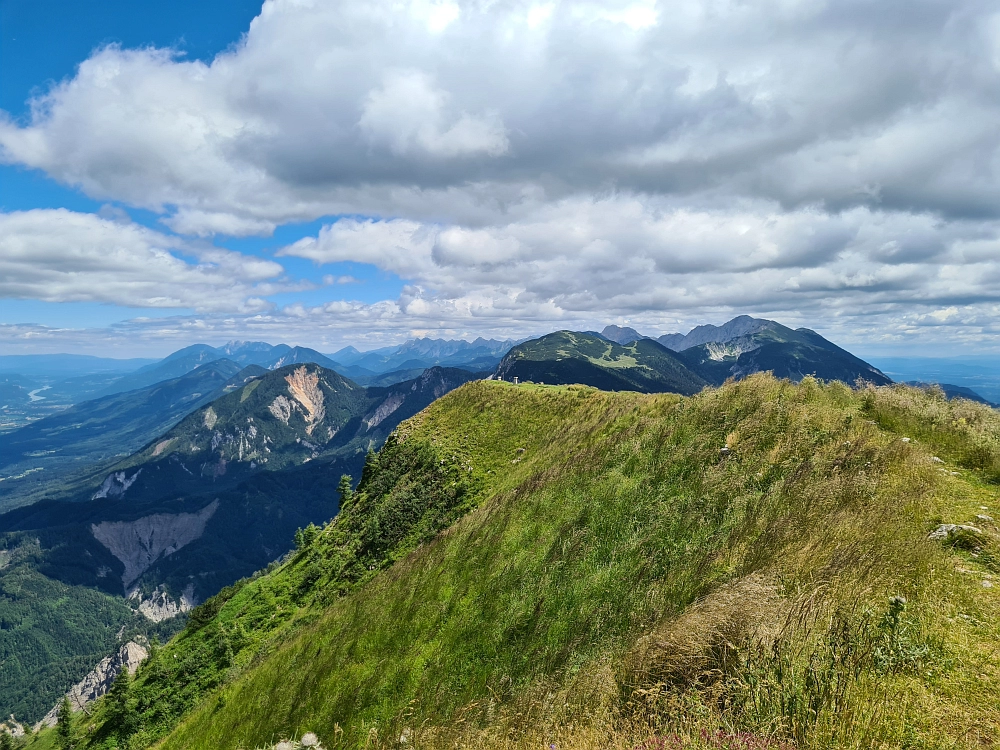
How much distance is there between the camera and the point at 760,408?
1609 cm

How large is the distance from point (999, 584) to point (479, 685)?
33.7ft

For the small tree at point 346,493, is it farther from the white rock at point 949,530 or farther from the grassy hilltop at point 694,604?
the white rock at point 949,530

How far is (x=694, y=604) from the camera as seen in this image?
330 inches

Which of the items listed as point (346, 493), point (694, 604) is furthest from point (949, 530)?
point (346, 493)

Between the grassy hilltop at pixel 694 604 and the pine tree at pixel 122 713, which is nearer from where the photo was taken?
the grassy hilltop at pixel 694 604

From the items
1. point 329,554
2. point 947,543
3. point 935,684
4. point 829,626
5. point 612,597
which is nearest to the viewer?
point 935,684

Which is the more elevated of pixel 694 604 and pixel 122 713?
pixel 694 604

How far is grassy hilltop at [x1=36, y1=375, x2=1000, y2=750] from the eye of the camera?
5430 millimetres

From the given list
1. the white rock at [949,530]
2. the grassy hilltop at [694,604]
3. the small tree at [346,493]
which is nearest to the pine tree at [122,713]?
the grassy hilltop at [694,604]

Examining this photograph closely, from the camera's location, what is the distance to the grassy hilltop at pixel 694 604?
5430 millimetres

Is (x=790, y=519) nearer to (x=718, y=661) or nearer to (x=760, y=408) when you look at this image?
(x=718, y=661)

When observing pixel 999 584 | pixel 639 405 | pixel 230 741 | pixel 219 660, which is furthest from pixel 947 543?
pixel 219 660

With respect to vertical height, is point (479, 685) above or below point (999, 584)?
below

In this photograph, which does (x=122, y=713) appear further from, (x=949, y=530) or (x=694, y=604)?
(x=949, y=530)
